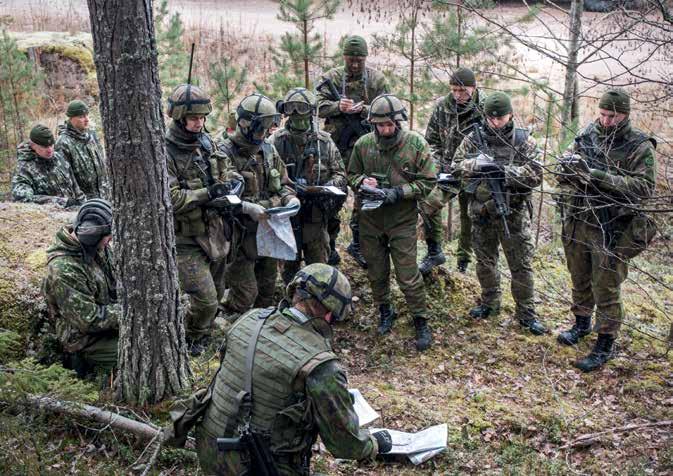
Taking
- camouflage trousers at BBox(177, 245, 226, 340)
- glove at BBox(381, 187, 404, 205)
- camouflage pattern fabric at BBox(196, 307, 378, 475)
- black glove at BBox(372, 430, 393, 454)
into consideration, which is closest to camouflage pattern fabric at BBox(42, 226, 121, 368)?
camouflage trousers at BBox(177, 245, 226, 340)


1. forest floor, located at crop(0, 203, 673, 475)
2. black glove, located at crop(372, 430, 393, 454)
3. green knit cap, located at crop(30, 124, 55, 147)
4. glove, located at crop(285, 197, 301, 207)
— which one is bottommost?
forest floor, located at crop(0, 203, 673, 475)

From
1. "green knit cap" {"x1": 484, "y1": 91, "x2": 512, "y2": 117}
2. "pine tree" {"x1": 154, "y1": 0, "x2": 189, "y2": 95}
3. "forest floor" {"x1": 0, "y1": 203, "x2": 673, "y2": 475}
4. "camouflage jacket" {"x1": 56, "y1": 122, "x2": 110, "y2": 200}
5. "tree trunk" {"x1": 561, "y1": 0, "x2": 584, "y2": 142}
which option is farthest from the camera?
"pine tree" {"x1": 154, "y1": 0, "x2": 189, "y2": 95}

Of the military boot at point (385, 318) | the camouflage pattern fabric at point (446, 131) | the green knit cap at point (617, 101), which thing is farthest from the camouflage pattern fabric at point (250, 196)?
the green knit cap at point (617, 101)

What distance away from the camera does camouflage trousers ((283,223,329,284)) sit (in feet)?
25.9

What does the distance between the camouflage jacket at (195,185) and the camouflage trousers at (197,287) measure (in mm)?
104

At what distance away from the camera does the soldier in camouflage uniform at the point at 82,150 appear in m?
9.49

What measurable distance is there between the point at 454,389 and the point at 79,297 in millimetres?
3909

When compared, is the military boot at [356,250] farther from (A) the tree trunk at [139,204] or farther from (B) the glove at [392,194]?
(A) the tree trunk at [139,204]

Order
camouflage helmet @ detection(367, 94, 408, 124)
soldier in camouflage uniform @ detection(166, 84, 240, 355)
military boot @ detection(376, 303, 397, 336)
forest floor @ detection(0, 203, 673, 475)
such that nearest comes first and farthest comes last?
forest floor @ detection(0, 203, 673, 475), soldier in camouflage uniform @ detection(166, 84, 240, 355), camouflage helmet @ detection(367, 94, 408, 124), military boot @ detection(376, 303, 397, 336)

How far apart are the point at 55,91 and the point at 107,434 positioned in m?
14.6

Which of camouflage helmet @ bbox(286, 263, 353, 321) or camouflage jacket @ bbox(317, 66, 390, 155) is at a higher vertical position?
camouflage jacket @ bbox(317, 66, 390, 155)

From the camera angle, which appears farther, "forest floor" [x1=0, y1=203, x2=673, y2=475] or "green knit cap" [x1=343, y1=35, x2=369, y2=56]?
"green knit cap" [x1=343, y1=35, x2=369, y2=56]

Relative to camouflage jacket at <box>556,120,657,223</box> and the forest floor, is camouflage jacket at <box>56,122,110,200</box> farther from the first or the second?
camouflage jacket at <box>556,120,657,223</box>

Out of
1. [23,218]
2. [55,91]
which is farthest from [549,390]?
[55,91]
